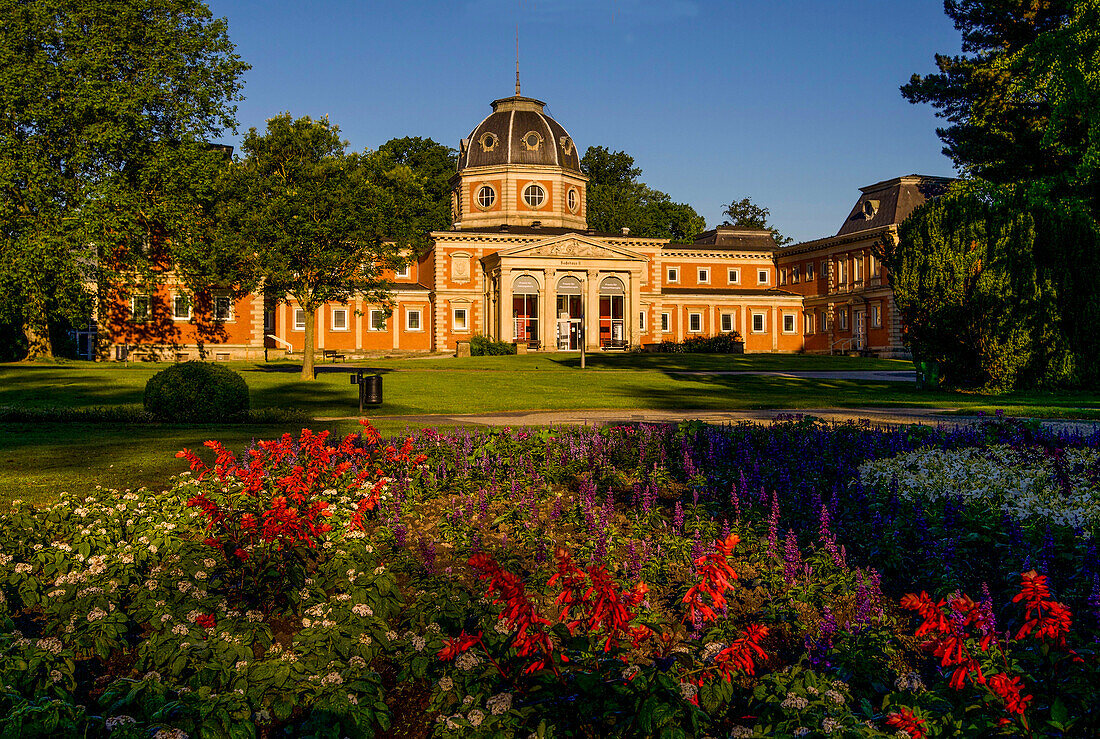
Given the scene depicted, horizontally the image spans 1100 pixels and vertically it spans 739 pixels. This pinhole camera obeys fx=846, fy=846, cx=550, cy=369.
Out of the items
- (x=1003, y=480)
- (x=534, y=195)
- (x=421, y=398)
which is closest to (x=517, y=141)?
(x=534, y=195)

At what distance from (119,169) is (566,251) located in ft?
97.5

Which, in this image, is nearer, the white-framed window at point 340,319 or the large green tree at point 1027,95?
the large green tree at point 1027,95

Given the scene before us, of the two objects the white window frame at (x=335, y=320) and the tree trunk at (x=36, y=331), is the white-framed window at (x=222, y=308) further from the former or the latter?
the tree trunk at (x=36, y=331)

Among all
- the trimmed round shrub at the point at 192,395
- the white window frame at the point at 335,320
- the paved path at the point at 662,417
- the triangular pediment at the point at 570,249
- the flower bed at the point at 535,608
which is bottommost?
the flower bed at the point at 535,608

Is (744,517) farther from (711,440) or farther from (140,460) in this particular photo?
(140,460)

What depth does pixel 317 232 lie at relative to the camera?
32.6 m

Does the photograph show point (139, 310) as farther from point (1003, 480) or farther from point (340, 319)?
point (1003, 480)

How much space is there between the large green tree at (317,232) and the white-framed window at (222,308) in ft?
56.7

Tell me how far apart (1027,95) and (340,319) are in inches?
1818

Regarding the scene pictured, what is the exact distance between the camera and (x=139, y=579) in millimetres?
6105

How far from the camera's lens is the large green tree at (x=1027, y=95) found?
2377 centimetres

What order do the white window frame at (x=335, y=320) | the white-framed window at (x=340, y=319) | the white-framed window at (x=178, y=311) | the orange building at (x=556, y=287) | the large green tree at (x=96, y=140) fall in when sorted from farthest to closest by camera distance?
the white-framed window at (x=340, y=319), the white window frame at (x=335, y=320), the orange building at (x=556, y=287), the white-framed window at (x=178, y=311), the large green tree at (x=96, y=140)

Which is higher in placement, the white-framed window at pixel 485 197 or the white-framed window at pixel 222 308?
the white-framed window at pixel 485 197

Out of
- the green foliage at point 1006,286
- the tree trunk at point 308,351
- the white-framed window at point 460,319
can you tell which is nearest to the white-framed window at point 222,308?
the white-framed window at point 460,319
